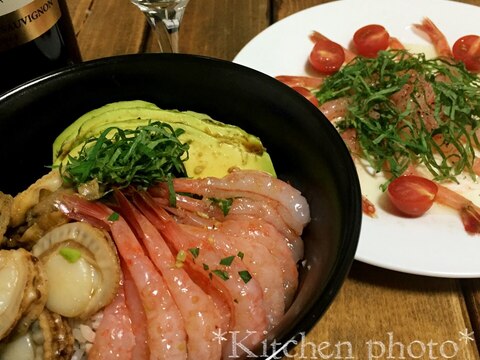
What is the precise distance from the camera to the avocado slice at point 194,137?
0.89 m

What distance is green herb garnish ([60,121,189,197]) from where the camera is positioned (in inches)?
30.8

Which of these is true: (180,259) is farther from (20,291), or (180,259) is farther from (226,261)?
(20,291)

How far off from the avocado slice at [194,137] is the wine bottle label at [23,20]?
10.1 inches

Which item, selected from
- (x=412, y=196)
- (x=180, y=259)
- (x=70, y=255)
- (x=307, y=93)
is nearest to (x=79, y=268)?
(x=70, y=255)

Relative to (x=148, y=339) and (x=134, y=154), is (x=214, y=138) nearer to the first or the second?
(x=134, y=154)

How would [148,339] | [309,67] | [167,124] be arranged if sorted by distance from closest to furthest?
1. [148,339]
2. [167,124]
3. [309,67]

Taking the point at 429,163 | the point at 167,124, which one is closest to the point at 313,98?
the point at 429,163

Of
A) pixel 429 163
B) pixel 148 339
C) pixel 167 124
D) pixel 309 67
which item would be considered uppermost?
pixel 167 124

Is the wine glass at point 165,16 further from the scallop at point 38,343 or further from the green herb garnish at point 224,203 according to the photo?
the scallop at point 38,343

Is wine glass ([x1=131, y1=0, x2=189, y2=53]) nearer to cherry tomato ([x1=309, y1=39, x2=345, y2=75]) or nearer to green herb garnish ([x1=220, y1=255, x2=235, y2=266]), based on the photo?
cherry tomato ([x1=309, y1=39, x2=345, y2=75])

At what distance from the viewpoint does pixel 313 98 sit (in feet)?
5.01

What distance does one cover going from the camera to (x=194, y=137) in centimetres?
90

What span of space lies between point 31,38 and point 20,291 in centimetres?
64

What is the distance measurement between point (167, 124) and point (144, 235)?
0.24 m
